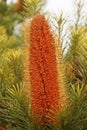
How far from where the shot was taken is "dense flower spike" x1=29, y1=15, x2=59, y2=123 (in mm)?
1170

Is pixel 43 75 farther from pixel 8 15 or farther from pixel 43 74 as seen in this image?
pixel 8 15

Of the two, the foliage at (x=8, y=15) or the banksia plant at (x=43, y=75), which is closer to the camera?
the banksia plant at (x=43, y=75)

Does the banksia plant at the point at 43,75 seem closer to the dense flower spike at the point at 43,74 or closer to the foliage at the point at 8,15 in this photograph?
the dense flower spike at the point at 43,74

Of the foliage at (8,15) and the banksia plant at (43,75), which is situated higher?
the foliage at (8,15)

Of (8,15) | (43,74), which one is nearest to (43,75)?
(43,74)

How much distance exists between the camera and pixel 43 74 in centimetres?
117

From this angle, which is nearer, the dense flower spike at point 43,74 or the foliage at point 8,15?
the dense flower spike at point 43,74

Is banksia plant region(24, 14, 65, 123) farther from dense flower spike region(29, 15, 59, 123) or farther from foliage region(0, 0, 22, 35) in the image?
foliage region(0, 0, 22, 35)

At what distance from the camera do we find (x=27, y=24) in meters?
1.31

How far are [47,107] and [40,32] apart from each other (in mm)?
205

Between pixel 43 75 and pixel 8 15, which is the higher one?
pixel 8 15

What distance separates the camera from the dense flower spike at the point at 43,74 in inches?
46.1

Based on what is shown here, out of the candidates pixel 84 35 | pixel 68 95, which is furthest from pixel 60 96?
pixel 84 35

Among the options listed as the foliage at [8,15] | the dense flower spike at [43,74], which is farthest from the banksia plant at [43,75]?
the foliage at [8,15]
